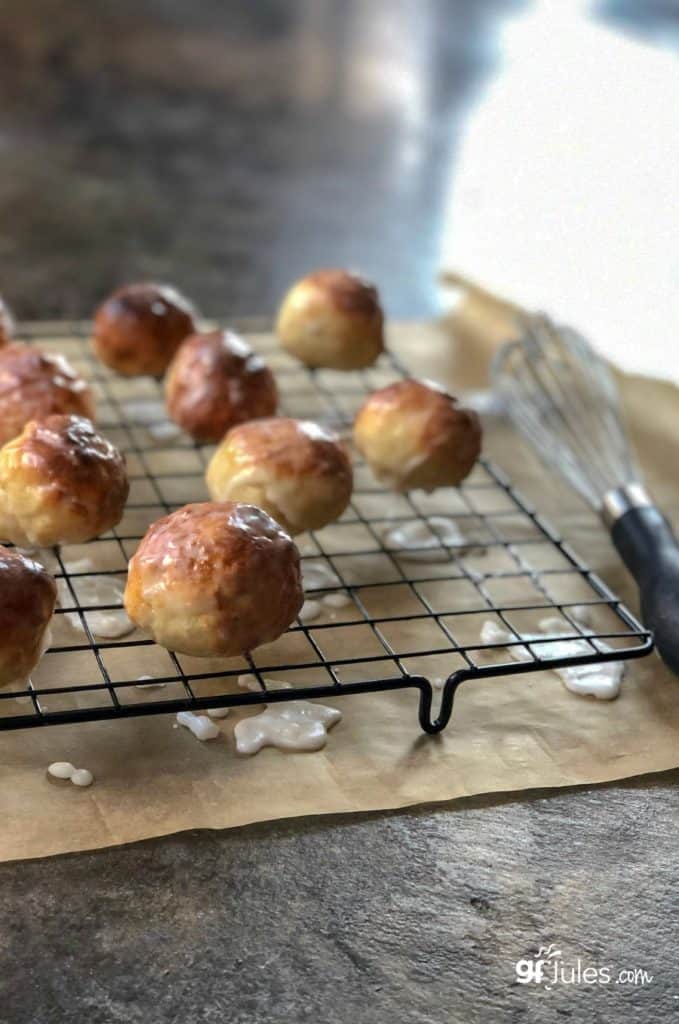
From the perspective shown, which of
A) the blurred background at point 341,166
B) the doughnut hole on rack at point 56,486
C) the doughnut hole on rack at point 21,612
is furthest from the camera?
the blurred background at point 341,166

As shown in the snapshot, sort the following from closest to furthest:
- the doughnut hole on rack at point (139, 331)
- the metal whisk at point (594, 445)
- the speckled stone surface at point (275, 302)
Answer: the speckled stone surface at point (275, 302), the metal whisk at point (594, 445), the doughnut hole on rack at point (139, 331)

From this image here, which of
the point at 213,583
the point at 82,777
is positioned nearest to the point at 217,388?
the point at 213,583

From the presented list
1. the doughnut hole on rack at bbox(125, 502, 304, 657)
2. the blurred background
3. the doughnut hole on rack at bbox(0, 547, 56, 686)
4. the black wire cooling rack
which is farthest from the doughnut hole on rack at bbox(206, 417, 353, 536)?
the blurred background

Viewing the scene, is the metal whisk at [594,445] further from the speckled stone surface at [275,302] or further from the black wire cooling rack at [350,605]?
the speckled stone surface at [275,302]

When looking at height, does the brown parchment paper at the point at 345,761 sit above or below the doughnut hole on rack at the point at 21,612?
below

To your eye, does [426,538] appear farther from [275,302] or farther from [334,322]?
[275,302]

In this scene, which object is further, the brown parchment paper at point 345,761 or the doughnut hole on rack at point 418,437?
the doughnut hole on rack at point 418,437

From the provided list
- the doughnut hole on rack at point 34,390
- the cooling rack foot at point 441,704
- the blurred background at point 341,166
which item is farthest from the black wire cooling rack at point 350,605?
the blurred background at point 341,166
